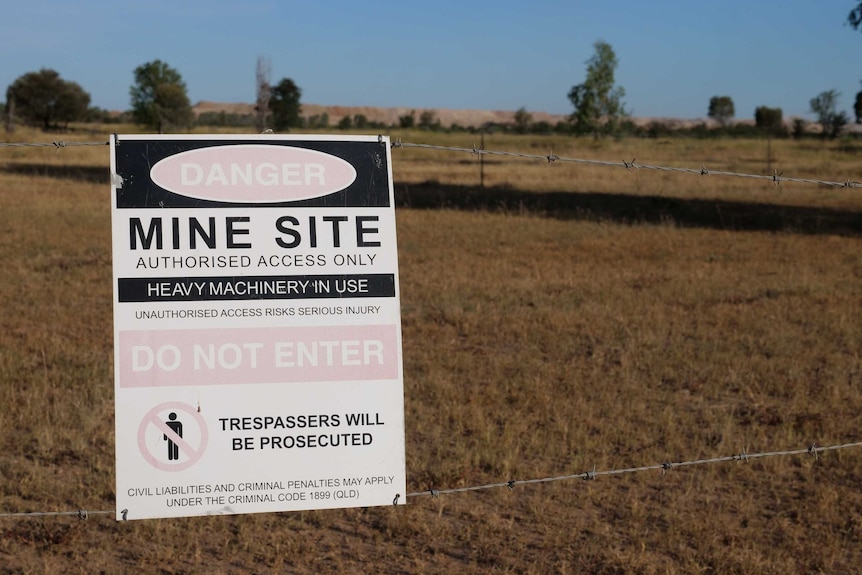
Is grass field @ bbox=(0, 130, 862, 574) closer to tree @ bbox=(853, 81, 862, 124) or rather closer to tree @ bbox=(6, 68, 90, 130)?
tree @ bbox=(6, 68, 90, 130)

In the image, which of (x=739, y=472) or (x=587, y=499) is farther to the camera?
(x=739, y=472)

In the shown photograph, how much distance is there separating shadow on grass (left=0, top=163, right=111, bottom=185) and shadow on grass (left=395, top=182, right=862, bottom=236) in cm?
963

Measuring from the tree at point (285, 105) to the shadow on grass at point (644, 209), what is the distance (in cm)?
1577

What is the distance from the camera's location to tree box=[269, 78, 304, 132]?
41.5 meters

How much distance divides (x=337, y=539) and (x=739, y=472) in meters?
2.75

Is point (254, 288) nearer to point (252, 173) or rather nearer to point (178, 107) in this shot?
point (252, 173)

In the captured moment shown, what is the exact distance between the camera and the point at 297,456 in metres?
3.11

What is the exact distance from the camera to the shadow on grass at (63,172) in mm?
28781

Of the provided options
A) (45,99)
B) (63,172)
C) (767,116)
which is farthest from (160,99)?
(767,116)

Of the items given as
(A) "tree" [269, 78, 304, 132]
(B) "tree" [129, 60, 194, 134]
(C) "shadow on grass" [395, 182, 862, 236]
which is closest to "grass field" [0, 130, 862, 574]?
(C) "shadow on grass" [395, 182, 862, 236]

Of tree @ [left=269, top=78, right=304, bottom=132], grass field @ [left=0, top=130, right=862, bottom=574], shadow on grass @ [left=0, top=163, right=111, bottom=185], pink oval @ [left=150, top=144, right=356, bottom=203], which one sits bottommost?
grass field @ [left=0, top=130, right=862, bottom=574]

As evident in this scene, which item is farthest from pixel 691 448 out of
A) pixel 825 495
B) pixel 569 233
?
pixel 569 233

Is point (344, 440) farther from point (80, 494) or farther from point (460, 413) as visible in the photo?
point (460, 413)

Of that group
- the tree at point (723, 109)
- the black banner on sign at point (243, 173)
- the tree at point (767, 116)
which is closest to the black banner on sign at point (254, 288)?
the black banner on sign at point (243, 173)
